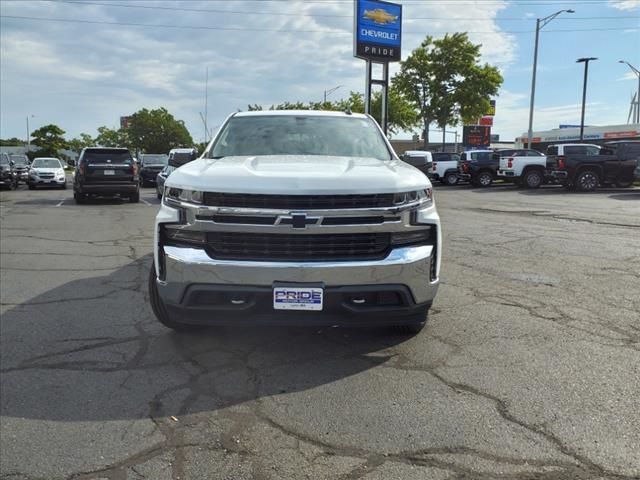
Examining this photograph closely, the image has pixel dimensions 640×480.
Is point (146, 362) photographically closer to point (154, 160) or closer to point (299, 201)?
point (299, 201)

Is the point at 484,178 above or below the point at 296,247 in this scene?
below

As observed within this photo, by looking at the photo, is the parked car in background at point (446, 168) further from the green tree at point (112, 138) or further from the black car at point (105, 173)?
the green tree at point (112, 138)

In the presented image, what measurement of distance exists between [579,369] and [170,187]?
10.4 feet

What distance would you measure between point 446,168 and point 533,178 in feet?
20.6

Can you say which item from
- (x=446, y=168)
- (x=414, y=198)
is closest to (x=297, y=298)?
(x=414, y=198)

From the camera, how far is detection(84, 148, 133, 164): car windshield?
17798 millimetres

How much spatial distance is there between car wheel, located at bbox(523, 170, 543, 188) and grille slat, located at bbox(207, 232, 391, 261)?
902 inches

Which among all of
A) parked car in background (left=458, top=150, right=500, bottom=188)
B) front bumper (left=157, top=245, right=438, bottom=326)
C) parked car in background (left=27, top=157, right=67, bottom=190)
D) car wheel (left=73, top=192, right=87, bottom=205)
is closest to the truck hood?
front bumper (left=157, top=245, right=438, bottom=326)

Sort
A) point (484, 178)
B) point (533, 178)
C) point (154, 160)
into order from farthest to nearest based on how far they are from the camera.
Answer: point (154, 160), point (484, 178), point (533, 178)

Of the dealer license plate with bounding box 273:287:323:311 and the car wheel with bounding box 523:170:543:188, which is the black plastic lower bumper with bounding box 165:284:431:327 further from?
the car wheel with bounding box 523:170:543:188

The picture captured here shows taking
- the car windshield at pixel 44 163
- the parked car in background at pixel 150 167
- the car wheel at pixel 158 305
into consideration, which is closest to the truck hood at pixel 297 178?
the car wheel at pixel 158 305

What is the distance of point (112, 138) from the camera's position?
103375mm

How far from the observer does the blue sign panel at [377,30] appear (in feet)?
94.8

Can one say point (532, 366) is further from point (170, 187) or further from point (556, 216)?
point (556, 216)
